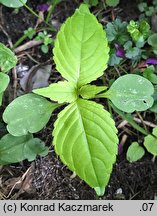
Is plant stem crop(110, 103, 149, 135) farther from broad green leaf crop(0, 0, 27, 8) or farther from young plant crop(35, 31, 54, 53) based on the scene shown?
broad green leaf crop(0, 0, 27, 8)

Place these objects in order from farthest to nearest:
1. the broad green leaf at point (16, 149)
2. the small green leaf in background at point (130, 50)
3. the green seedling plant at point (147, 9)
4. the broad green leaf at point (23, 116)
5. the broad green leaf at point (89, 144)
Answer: the green seedling plant at point (147, 9) → the small green leaf in background at point (130, 50) → the broad green leaf at point (16, 149) → the broad green leaf at point (23, 116) → the broad green leaf at point (89, 144)

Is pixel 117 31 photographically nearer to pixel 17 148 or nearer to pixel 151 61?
pixel 151 61

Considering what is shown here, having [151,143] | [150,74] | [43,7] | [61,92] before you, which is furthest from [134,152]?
[43,7]

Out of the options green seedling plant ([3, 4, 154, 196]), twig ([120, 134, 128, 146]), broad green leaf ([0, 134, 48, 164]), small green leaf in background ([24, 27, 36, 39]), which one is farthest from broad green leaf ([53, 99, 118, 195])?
small green leaf in background ([24, 27, 36, 39])

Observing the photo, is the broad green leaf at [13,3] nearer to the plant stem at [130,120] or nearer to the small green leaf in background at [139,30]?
the small green leaf in background at [139,30]

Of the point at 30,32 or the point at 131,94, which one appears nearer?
the point at 131,94

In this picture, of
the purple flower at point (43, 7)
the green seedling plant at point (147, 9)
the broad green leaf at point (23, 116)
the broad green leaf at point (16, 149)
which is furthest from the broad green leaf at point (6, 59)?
the green seedling plant at point (147, 9)
